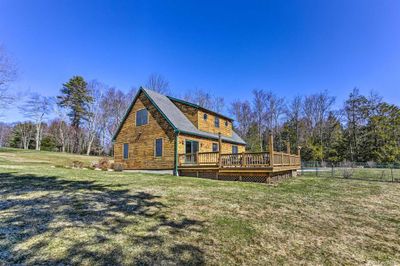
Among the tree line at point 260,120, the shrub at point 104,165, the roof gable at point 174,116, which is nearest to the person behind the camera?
the roof gable at point 174,116

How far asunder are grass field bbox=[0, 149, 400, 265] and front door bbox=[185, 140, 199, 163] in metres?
6.82

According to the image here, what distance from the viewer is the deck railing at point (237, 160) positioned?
36.7ft

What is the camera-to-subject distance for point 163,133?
1513cm

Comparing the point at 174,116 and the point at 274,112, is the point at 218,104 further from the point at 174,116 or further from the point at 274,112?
the point at 174,116

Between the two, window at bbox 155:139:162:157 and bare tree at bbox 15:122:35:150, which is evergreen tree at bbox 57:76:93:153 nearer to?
bare tree at bbox 15:122:35:150

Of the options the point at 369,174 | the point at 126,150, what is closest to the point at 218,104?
the point at 126,150

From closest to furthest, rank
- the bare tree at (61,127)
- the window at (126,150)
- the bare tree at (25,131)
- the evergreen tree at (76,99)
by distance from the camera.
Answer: the window at (126,150) < the bare tree at (61,127) < the evergreen tree at (76,99) < the bare tree at (25,131)

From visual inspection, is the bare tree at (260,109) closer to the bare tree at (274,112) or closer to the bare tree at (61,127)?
the bare tree at (274,112)

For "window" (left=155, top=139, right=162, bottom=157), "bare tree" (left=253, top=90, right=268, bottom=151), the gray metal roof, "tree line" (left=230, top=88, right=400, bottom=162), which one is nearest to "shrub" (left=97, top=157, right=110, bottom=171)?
"window" (left=155, top=139, right=162, bottom=157)

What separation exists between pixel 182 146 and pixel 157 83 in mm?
22086

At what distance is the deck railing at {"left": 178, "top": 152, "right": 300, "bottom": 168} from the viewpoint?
36.7ft

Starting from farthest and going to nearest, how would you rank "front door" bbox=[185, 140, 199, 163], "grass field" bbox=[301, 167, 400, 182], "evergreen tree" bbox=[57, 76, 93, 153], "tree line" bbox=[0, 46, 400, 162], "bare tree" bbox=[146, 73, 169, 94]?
"evergreen tree" bbox=[57, 76, 93, 153] → "bare tree" bbox=[146, 73, 169, 94] → "tree line" bbox=[0, 46, 400, 162] → "grass field" bbox=[301, 167, 400, 182] → "front door" bbox=[185, 140, 199, 163]

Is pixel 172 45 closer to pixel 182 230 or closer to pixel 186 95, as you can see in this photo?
pixel 186 95

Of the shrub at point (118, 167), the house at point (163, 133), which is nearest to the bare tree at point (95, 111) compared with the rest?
the house at point (163, 133)
